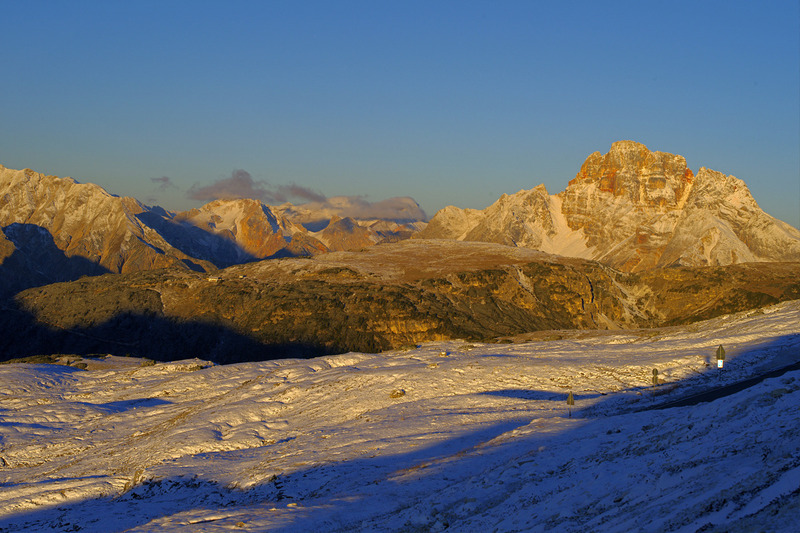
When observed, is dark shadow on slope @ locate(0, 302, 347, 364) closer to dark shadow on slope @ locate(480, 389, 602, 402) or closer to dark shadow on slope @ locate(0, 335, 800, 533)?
dark shadow on slope @ locate(480, 389, 602, 402)

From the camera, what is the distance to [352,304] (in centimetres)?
15075

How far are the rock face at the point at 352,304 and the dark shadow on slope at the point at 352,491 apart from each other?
307 ft

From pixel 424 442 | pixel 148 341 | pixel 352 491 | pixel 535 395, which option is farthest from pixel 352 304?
pixel 352 491

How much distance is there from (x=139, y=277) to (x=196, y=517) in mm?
158790

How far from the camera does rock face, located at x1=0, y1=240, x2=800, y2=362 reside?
140250 millimetres

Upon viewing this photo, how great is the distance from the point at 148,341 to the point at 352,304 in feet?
140

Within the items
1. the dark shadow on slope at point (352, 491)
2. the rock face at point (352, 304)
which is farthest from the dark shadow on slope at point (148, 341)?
the dark shadow on slope at point (352, 491)

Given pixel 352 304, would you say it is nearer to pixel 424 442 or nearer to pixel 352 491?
pixel 424 442

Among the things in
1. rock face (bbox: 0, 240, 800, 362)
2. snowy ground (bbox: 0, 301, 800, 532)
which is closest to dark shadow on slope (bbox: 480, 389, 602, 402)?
snowy ground (bbox: 0, 301, 800, 532)

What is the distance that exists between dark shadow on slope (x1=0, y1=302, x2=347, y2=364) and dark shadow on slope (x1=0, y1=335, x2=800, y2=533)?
311 ft

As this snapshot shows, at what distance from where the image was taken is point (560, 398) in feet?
155

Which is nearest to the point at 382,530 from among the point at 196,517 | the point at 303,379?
the point at 196,517

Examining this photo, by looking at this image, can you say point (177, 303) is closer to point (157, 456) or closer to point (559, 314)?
point (559, 314)

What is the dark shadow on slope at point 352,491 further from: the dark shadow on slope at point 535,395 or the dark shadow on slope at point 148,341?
the dark shadow on slope at point 148,341
